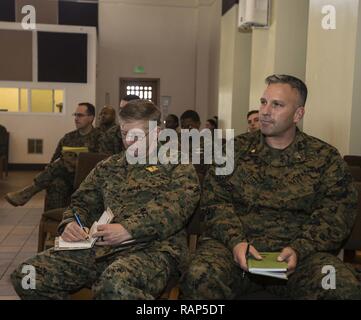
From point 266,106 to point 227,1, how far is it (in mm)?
7591

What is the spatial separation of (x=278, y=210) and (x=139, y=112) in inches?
30.2

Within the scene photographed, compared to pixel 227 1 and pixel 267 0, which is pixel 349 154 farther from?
pixel 227 1

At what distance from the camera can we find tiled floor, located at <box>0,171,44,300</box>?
3543 mm

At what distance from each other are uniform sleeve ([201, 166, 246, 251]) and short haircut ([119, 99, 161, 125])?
0.38 metres

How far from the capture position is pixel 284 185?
7.33ft

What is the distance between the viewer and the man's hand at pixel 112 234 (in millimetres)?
2086

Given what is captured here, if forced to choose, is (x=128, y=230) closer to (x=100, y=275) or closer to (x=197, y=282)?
(x=100, y=275)

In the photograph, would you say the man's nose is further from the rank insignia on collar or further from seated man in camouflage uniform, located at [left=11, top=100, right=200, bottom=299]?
the rank insignia on collar

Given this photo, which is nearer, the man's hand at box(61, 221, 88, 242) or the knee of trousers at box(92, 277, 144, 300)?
the knee of trousers at box(92, 277, 144, 300)

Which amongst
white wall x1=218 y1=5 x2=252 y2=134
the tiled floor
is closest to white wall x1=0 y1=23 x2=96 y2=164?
the tiled floor

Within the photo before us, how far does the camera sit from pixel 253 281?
6.96 ft

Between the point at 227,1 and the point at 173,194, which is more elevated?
the point at 227,1

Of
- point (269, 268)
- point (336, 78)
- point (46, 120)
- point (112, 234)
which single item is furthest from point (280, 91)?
point (46, 120)
